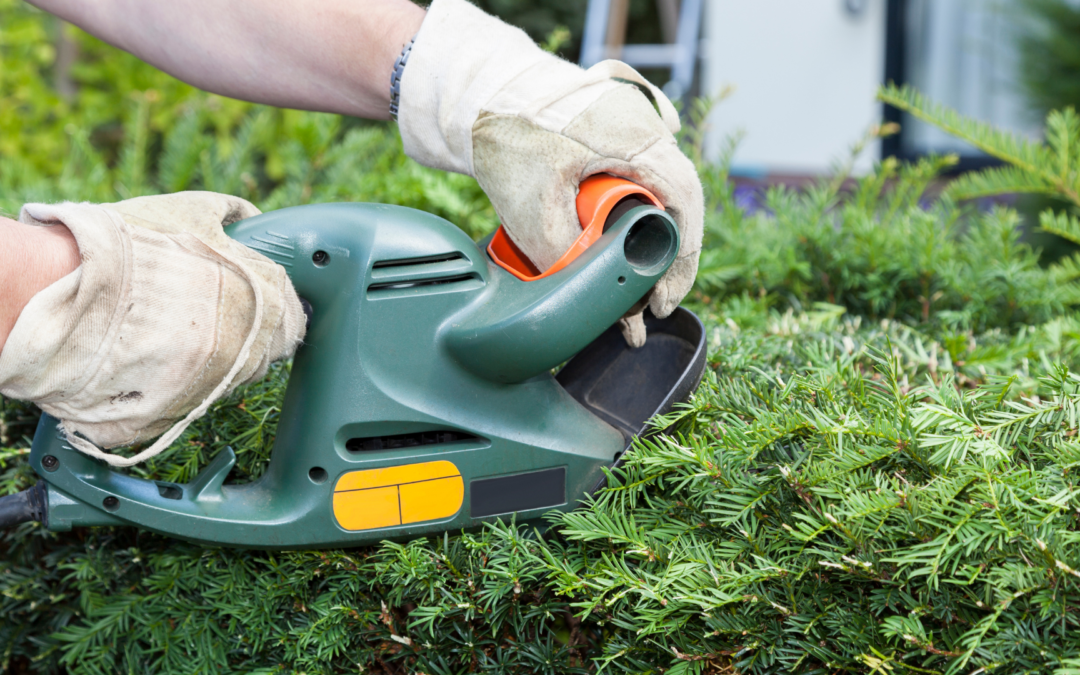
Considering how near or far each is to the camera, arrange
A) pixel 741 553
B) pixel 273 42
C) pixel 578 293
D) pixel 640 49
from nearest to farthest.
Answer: pixel 741 553 → pixel 578 293 → pixel 273 42 → pixel 640 49

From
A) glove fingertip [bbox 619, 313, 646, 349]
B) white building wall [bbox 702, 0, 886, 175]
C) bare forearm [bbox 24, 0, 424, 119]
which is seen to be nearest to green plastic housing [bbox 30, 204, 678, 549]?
glove fingertip [bbox 619, 313, 646, 349]

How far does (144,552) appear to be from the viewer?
1200mm

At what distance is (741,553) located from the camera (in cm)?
90

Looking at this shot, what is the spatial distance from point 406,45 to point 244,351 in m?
0.49

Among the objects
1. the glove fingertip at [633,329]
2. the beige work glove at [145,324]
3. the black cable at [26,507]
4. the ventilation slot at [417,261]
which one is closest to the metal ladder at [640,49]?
the glove fingertip at [633,329]

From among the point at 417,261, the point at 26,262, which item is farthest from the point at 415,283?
the point at 26,262

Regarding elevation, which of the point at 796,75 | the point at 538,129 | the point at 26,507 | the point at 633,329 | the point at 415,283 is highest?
the point at 538,129

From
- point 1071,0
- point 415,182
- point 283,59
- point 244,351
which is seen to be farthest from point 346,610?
point 1071,0

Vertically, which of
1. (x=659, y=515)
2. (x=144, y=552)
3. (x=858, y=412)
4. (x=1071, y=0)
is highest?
(x=1071, y=0)

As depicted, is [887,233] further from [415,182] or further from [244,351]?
[244,351]

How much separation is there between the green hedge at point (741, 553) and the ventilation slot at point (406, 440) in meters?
0.12

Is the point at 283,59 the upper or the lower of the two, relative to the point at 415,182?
upper

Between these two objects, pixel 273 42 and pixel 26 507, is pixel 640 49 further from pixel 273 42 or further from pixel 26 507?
pixel 26 507

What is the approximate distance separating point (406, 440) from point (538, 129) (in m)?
0.45
